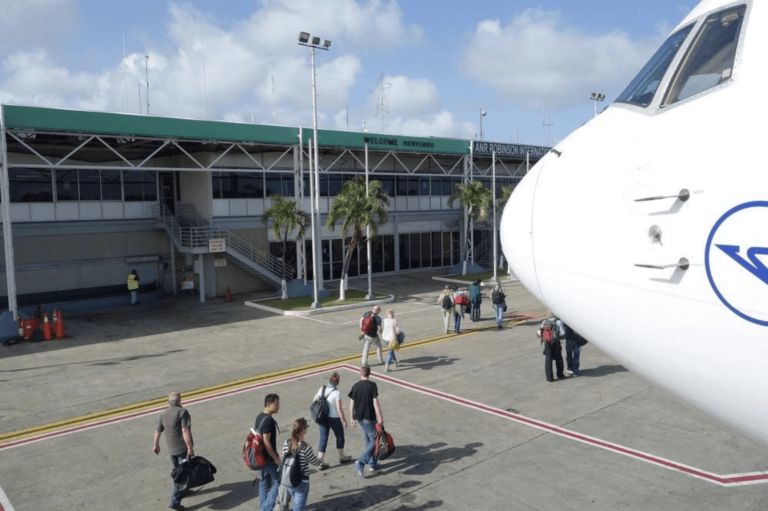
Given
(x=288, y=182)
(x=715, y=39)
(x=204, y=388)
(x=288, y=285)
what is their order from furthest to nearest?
1. (x=288, y=182)
2. (x=288, y=285)
3. (x=204, y=388)
4. (x=715, y=39)

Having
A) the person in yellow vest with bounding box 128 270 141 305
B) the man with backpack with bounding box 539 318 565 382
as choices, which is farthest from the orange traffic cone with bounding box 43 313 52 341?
the man with backpack with bounding box 539 318 565 382

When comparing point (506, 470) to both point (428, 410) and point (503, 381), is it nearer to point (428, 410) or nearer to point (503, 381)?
point (428, 410)

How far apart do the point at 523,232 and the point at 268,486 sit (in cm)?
503

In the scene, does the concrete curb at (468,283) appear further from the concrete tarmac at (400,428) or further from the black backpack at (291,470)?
the black backpack at (291,470)

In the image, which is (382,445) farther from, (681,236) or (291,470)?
(681,236)

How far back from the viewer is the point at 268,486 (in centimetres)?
815

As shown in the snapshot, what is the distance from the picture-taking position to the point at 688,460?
999 cm

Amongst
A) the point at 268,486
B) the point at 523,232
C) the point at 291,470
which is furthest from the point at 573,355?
the point at 523,232

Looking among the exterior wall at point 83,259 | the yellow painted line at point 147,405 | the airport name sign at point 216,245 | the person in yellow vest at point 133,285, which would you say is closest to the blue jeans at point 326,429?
the yellow painted line at point 147,405

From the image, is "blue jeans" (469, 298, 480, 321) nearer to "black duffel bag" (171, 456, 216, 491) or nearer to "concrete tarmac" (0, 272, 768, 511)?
"concrete tarmac" (0, 272, 768, 511)

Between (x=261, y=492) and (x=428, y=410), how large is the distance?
534 centimetres

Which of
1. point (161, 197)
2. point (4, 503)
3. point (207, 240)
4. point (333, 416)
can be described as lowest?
point (4, 503)

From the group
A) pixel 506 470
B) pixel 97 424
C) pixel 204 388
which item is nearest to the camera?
pixel 506 470

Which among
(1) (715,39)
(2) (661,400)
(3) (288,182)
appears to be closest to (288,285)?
(3) (288,182)
